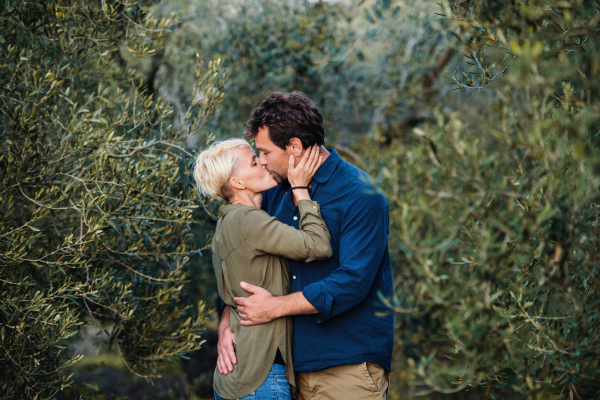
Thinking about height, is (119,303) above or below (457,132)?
below

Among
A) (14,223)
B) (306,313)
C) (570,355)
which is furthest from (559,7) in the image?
(14,223)

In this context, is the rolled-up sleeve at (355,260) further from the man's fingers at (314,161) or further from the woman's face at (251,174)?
the woman's face at (251,174)

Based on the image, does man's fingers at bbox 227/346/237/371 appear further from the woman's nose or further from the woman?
the woman's nose

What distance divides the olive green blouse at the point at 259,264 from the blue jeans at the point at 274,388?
0.10ft

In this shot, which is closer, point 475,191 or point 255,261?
point 475,191

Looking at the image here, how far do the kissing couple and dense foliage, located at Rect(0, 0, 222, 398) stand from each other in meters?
0.71

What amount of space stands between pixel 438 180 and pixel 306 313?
1.34 m

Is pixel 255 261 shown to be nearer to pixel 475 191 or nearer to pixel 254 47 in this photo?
pixel 475 191

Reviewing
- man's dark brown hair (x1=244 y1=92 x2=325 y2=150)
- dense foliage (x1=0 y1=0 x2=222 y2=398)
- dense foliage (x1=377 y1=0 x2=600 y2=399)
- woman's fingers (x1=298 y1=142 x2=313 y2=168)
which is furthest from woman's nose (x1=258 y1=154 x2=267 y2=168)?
dense foliage (x1=377 y1=0 x2=600 y2=399)

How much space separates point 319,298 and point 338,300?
0.11m

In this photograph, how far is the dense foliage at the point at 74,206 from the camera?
2900mm

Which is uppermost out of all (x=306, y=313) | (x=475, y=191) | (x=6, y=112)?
(x=475, y=191)

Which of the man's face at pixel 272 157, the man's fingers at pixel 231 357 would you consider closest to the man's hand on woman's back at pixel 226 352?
the man's fingers at pixel 231 357

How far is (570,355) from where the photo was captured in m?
1.62
